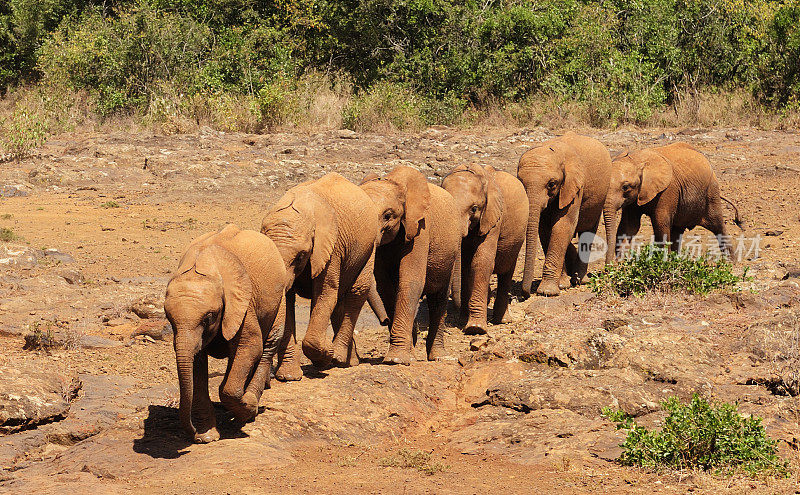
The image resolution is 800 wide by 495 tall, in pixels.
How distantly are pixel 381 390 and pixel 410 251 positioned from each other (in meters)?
1.98

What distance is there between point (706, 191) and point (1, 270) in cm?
1080

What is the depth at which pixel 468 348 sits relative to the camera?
11.6 metres

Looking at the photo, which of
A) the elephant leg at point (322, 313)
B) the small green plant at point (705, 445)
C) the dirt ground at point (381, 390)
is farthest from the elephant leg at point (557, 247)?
the small green plant at point (705, 445)

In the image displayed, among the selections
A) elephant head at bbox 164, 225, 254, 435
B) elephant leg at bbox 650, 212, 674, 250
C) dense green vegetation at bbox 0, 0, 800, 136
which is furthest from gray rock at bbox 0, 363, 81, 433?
dense green vegetation at bbox 0, 0, 800, 136

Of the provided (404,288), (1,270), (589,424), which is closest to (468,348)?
(404,288)

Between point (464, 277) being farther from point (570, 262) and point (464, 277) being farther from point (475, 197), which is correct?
point (570, 262)

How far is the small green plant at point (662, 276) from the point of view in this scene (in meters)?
12.4

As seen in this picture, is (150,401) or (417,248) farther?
(417,248)

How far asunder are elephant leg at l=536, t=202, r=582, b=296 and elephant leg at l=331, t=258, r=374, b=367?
16.6ft

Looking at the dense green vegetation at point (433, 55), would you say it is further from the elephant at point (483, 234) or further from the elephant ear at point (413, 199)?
the elephant ear at point (413, 199)

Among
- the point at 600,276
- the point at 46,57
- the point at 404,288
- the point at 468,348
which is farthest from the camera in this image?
the point at 46,57

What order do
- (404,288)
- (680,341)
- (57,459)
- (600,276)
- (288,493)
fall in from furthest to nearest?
1. (600,276)
2. (404,288)
3. (680,341)
4. (57,459)
5. (288,493)

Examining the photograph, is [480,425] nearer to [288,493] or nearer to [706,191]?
[288,493]

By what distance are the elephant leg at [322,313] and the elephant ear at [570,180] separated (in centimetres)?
596
